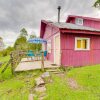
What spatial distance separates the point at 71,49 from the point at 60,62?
1.33m

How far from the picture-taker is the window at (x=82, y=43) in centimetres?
1162

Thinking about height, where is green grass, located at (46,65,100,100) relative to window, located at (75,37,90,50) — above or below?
below

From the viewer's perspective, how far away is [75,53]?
37.5ft

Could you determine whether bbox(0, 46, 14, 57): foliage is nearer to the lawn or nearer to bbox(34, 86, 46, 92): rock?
the lawn

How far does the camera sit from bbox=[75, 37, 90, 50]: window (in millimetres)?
11619

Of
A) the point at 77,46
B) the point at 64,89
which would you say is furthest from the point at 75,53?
the point at 64,89

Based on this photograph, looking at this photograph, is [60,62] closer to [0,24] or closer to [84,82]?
[84,82]

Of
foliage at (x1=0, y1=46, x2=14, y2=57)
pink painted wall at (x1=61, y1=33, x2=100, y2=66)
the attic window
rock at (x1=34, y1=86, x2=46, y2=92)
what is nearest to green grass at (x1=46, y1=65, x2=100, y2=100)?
rock at (x1=34, y1=86, x2=46, y2=92)

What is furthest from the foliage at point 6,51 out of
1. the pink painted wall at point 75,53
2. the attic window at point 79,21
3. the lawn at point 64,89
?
the lawn at point 64,89

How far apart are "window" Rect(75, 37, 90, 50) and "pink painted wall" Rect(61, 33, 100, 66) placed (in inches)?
11.7

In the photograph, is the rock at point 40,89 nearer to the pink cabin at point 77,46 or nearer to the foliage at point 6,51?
the pink cabin at point 77,46

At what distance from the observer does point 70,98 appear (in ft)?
18.6

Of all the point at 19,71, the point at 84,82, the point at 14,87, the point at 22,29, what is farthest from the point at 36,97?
the point at 22,29

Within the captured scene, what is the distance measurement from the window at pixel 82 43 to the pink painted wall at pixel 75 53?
30 centimetres
